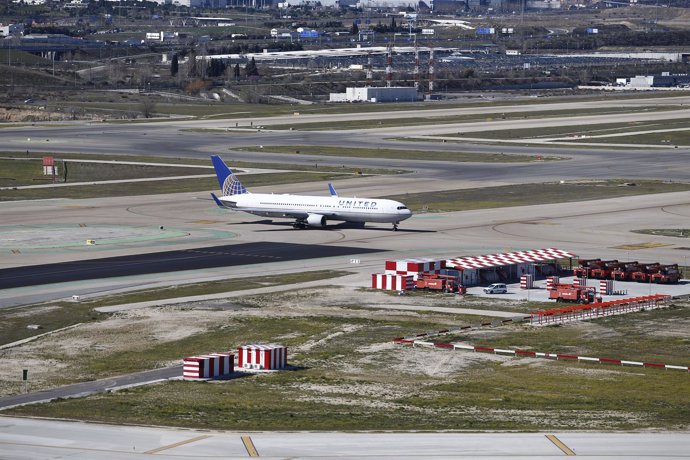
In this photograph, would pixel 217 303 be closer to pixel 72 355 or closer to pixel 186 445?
pixel 72 355

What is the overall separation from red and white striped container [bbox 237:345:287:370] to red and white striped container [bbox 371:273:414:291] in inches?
1012

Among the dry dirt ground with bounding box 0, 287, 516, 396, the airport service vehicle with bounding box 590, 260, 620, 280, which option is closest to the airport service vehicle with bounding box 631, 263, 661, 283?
the airport service vehicle with bounding box 590, 260, 620, 280

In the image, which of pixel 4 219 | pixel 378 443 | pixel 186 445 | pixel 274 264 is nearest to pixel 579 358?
pixel 378 443

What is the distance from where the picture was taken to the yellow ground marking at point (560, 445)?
48.3 metres

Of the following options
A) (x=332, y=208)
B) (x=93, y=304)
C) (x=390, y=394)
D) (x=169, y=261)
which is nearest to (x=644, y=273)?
(x=332, y=208)

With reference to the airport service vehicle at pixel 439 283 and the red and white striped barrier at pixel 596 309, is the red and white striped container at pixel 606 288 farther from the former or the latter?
the airport service vehicle at pixel 439 283

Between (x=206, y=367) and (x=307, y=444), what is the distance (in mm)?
13920

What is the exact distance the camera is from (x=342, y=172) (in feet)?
550

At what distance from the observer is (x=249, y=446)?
4900cm

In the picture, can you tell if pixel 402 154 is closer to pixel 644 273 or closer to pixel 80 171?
pixel 80 171

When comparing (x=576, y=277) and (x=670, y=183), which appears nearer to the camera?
(x=576, y=277)

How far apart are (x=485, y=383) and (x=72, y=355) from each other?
21102mm

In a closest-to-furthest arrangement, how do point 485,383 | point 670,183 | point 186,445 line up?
1. point 186,445
2. point 485,383
3. point 670,183

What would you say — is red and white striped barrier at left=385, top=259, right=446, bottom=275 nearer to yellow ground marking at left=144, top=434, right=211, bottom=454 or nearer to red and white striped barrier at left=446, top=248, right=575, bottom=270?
red and white striped barrier at left=446, top=248, right=575, bottom=270
